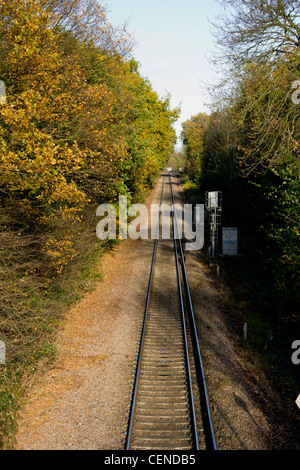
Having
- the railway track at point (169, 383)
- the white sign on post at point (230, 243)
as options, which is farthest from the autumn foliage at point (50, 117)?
the white sign on post at point (230, 243)

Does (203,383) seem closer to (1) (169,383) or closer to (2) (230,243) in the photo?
(1) (169,383)

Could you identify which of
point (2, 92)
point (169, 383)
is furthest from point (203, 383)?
point (2, 92)

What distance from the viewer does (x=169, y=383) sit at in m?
9.61

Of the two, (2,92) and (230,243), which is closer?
(2,92)

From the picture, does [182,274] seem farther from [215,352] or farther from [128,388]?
[128,388]

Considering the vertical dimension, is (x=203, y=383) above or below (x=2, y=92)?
below

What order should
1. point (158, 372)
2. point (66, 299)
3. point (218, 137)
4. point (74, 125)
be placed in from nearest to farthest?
point (158, 372), point (74, 125), point (66, 299), point (218, 137)

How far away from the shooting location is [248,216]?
68.5 feet

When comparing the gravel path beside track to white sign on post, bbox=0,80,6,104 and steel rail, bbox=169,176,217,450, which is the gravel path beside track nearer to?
steel rail, bbox=169,176,217,450

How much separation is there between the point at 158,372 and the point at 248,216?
13199mm

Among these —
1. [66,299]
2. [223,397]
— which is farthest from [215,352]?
[66,299]

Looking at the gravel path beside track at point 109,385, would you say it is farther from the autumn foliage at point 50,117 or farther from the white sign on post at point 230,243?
the white sign on post at point 230,243

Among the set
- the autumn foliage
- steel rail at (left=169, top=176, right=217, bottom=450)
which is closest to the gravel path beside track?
steel rail at (left=169, top=176, right=217, bottom=450)
